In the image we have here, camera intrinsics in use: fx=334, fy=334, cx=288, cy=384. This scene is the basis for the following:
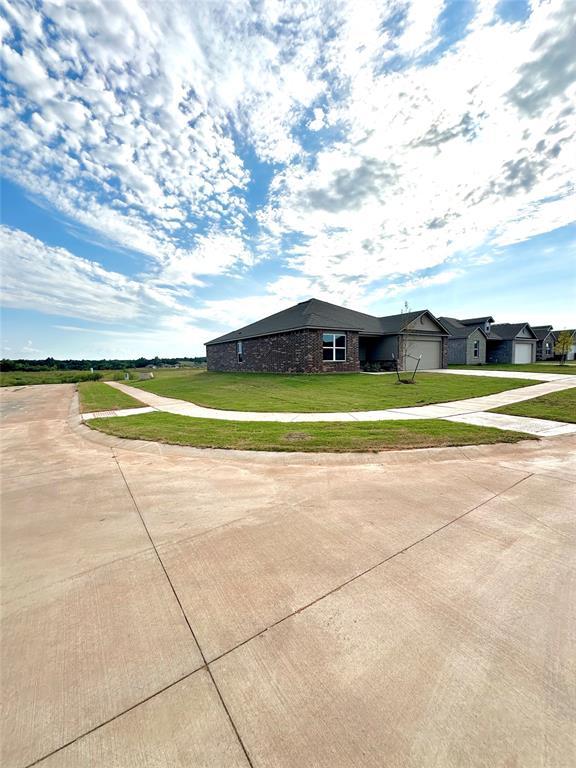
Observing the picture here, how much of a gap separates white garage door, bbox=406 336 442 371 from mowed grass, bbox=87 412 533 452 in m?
18.5

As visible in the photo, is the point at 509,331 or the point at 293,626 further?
the point at 509,331

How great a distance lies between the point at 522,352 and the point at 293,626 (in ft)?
142

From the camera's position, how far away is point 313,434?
22.3 ft

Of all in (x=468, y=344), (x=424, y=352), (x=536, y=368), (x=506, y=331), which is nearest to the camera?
(x=536, y=368)

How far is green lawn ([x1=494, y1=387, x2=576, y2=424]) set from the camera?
26.8ft

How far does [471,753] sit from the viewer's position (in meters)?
1.42

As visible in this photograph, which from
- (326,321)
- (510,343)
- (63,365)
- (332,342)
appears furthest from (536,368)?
(63,365)

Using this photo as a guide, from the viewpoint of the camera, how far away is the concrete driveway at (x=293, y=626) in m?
1.49

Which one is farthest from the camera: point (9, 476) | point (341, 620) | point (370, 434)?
point (370, 434)

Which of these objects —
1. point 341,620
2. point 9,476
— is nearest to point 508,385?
point 341,620

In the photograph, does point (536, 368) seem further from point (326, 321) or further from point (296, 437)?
point (296, 437)

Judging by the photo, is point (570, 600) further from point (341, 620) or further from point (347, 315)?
point (347, 315)

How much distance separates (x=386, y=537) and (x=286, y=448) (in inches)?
119

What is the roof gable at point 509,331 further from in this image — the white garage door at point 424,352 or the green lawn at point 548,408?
the green lawn at point 548,408
